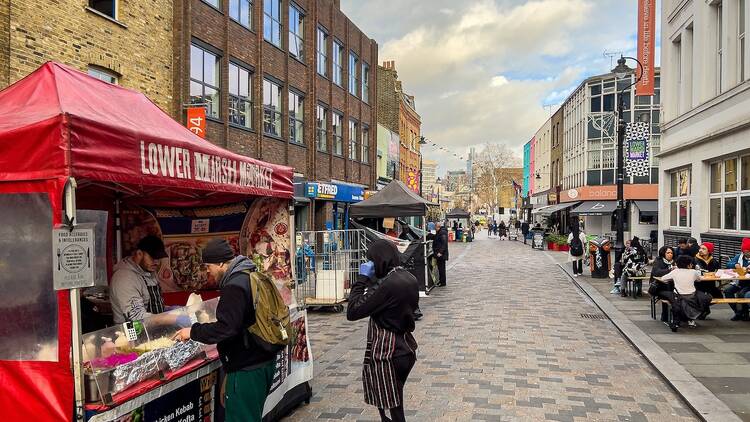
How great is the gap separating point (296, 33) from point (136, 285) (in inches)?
806

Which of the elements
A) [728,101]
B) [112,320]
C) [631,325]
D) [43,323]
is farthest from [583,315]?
[43,323]

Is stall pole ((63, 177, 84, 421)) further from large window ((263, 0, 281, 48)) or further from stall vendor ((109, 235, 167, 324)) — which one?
large window ((263, 0, 281, 48))

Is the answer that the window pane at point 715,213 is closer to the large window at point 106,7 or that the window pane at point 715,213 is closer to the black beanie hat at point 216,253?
the black beanie hat at point 216,253

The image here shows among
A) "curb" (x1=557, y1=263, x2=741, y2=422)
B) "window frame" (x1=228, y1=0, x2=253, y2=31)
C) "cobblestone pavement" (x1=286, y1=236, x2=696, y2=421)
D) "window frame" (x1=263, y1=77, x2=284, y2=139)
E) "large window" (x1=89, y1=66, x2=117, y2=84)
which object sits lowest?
"cobblestone pavement" (x1=286, y1=236, x2=696, y2=421)

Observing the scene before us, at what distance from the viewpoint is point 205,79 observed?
56.4 feet

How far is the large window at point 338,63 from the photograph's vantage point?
1121 inches

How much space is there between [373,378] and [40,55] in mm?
10601

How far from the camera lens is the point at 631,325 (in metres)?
10.5

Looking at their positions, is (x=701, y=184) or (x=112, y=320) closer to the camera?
(x=112, y=320)

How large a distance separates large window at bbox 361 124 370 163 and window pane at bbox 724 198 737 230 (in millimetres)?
20776

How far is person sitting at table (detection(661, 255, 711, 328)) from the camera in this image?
9586 mm

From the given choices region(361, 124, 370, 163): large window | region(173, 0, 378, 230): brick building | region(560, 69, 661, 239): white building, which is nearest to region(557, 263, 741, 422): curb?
region(173, 0, 378, 230): brick building

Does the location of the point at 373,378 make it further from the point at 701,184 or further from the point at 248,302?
the point at 701,184

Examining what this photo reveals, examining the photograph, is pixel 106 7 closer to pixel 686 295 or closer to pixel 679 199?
pixel 686 295
